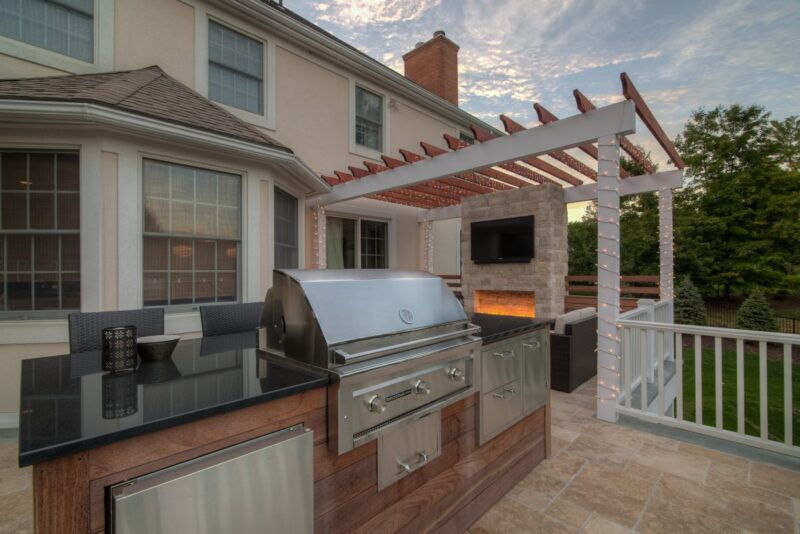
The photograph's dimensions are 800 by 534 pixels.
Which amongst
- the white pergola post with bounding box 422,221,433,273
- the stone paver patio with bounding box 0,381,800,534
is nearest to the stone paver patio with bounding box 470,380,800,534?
the stone paver patio with bounding box 0,381,800,534

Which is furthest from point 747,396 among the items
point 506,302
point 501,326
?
point 501,326

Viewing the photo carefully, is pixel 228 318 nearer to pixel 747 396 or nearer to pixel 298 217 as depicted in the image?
pixel 298 217

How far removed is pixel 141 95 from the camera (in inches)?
139

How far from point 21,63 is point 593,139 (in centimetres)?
565

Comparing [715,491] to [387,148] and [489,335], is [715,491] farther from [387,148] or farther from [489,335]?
[387,148]

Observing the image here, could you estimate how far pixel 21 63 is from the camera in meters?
3.57

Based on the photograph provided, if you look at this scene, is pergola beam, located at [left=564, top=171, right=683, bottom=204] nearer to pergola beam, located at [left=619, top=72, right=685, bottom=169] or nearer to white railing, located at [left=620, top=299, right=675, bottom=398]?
pergola beam, located at [left=619, top=72, right=685, bottom=169]

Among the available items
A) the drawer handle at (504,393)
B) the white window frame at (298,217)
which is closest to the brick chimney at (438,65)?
the white window frame at (298,217)

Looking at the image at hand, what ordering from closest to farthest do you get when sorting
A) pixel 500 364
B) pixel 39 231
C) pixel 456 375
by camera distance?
pixel 456 375, pixel 500 364, pixel 39 231

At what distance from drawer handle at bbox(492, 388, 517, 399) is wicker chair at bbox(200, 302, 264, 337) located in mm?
1776

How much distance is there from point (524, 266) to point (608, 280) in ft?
11.5

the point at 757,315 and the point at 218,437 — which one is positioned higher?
the point at 218,437

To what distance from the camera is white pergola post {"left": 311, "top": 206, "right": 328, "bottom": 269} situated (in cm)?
585

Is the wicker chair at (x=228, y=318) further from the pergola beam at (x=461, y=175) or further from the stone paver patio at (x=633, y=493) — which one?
the pergola beam at (x=461, y=175)
